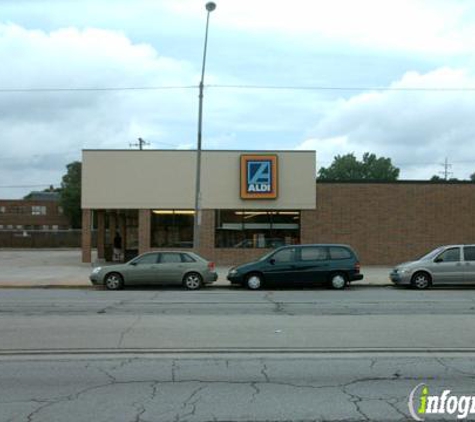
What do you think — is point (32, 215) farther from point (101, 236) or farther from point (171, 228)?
point (171, 228)

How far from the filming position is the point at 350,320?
38.8 feet

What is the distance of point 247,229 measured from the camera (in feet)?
99.9

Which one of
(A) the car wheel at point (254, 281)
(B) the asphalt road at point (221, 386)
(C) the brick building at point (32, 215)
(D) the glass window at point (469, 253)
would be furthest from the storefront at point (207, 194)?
(C) the brick building at point (32, 215)

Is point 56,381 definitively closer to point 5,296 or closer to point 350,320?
point 350,320

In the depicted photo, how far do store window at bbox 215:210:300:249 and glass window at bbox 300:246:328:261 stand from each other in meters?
9.69

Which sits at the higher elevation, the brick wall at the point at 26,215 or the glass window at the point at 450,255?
the brick wall at the point at 26,215

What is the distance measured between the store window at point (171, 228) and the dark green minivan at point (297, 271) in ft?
32.8

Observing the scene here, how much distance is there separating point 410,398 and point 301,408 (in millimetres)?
1165

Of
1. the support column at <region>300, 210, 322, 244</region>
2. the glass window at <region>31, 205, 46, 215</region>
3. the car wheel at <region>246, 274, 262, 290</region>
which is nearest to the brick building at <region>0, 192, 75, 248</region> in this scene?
the glass window at <region>31, 205, 46, 215</region>

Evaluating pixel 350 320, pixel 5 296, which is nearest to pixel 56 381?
pixel 350 320

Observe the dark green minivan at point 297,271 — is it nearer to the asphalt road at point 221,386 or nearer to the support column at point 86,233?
the asphalt road at point 221,386

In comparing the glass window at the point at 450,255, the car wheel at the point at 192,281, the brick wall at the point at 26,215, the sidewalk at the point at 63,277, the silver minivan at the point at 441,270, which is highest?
the brick wall at the point at 26,215

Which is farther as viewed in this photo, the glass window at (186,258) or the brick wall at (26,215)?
the brick wall at (26,215)

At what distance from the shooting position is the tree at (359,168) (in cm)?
11106
